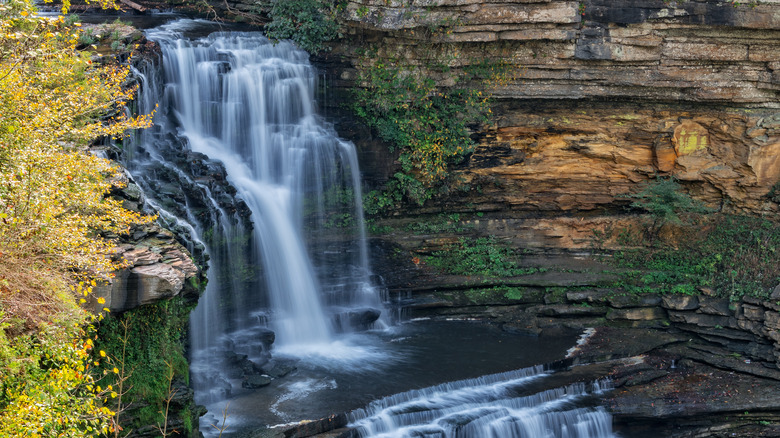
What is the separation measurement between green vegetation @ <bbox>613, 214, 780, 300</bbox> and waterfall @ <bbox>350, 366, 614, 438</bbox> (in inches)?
168

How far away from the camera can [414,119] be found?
16.3 metres

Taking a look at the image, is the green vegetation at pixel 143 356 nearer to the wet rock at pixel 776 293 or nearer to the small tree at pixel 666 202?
the small tree at pixel 666 202

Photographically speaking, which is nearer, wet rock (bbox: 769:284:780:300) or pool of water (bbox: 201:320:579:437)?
pool of water (bbox: 201:320:579:437)

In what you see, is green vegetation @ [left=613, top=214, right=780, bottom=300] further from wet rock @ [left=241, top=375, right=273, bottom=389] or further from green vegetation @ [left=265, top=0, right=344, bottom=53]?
green vegetation @ [left=265, top=0, right=344, bottom=53]

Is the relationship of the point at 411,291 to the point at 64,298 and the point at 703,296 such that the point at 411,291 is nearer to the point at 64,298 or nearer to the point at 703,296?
the point at 703,296

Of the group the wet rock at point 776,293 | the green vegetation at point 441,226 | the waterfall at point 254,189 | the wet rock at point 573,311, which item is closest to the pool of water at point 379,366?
the wet rock at point 573,311

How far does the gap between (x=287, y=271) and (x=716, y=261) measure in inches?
394

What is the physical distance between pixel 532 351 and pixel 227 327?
6306mm

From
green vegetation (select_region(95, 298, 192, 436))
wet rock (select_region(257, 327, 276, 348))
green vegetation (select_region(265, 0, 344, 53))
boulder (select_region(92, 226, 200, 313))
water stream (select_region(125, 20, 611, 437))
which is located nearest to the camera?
boulder (select_region(92, 226, 200, 313))

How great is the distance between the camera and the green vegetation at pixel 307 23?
16219mm

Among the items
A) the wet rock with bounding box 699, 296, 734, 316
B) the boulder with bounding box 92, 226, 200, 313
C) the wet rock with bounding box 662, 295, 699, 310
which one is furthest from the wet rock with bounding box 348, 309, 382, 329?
the wet rock with bounding box 699, 296, 734, 316

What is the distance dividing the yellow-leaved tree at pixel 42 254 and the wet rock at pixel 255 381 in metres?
4.06

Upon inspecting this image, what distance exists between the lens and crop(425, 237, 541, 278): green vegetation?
52.1ft

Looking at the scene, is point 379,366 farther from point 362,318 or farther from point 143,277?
point 143,277
